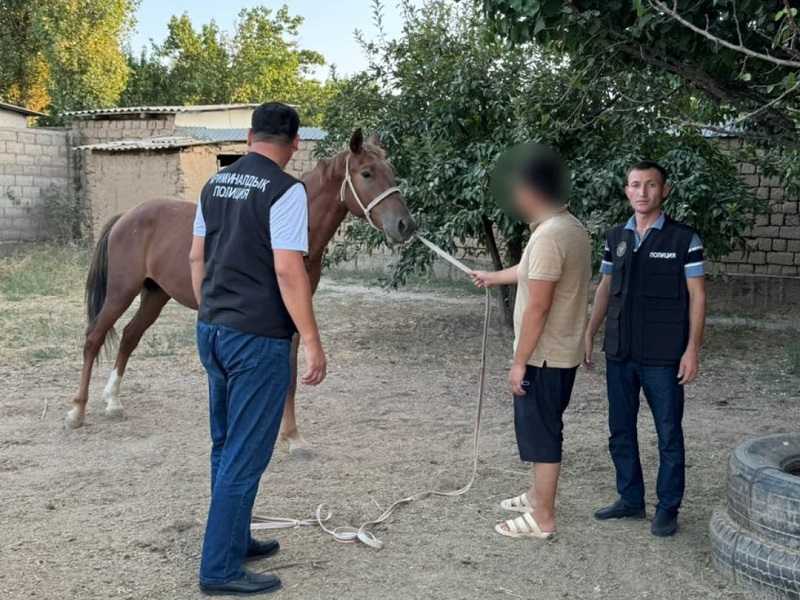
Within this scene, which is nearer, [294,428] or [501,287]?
[294,428]

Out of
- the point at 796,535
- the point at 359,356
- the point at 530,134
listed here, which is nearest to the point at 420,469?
the point at 796,535

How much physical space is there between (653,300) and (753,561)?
123 centimetres

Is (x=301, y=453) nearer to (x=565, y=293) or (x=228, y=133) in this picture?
(x=565, y=293)

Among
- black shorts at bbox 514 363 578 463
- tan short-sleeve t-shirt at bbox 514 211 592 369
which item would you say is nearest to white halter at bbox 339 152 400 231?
tan short-sleeve t-shirt at bbox 514 211 592 369

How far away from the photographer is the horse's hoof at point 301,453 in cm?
506

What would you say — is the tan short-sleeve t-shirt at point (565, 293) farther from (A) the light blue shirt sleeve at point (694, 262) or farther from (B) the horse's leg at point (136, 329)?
(B) the horse's leg at point (136, 329)

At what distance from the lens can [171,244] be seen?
580cm

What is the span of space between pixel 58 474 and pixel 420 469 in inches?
84.1

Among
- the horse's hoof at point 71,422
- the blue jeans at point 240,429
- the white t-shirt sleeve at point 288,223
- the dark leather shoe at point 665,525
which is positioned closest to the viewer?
the white t-shirt sleeve at point 288,223

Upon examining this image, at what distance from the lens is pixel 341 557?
11.9ft

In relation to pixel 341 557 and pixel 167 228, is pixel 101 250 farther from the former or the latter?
pixel 341 557

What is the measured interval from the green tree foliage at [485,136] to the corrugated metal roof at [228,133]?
6498mm

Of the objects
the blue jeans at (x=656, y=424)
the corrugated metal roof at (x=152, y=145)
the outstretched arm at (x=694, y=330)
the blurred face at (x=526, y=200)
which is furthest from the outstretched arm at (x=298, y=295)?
the corrugated metal roof at (x=152, y=145)

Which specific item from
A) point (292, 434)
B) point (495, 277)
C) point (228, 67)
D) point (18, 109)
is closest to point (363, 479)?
point (292, 434)
